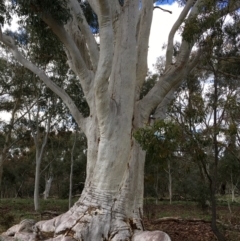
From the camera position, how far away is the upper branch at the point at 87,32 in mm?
8227

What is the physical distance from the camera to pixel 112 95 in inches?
300

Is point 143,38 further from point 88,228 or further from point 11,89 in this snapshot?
point 11,89

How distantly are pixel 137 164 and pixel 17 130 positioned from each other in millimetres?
15003

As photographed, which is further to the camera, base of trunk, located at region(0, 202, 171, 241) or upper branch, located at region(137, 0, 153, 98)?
upper branch, located at region(137, 0, 153, 98)

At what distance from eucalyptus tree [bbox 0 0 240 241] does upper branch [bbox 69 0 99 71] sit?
2cm

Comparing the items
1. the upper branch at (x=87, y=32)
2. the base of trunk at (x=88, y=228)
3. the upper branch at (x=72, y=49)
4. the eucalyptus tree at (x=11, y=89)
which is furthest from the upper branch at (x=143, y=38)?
the eucalyptus tree at (x=11, y=89)

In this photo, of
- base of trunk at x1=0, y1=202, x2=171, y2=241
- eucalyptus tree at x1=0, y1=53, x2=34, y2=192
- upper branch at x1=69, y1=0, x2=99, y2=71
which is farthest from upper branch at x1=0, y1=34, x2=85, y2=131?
eucalyptus tree at x1=0, y1=53, x2=34, y2=192

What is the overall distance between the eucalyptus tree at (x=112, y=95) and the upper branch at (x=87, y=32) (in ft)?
0.07

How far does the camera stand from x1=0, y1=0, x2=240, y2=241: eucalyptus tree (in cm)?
676

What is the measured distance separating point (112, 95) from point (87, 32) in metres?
1.70

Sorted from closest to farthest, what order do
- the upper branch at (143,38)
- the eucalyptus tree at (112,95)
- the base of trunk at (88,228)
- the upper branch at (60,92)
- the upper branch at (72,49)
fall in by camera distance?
the base of trunk at (88,228) < the eucalyptus tree at (112,95) < the upper branch at (72,49) < the upper branch at (60,92) < the upper branch at (143,38)

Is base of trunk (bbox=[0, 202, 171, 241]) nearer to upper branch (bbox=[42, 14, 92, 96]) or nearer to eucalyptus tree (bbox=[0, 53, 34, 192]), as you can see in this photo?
upper branch (bbox=[42, 14, 92, 96])

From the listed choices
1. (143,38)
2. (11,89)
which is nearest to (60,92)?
(143,38)

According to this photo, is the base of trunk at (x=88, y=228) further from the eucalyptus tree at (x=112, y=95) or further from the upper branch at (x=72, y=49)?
the upper branch at (x=72, y=49)
